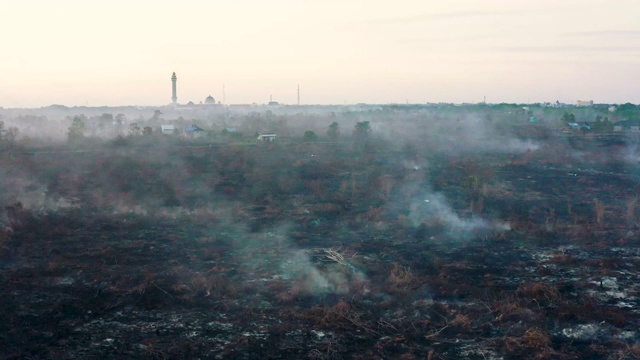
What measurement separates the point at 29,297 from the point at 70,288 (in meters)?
1.03

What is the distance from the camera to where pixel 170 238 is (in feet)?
65.1

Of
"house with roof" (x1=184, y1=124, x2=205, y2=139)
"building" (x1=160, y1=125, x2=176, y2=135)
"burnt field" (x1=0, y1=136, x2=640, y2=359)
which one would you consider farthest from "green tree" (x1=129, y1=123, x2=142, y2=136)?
"burnt field" (x1=0, y1=136, x2=640, y2=359)

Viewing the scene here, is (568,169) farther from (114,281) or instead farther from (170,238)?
(114,281)

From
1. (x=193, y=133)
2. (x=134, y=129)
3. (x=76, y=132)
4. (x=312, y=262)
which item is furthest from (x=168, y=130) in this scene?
(x=312, y=262)

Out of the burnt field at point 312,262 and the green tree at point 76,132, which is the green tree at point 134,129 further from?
the burnt field at point 312,262

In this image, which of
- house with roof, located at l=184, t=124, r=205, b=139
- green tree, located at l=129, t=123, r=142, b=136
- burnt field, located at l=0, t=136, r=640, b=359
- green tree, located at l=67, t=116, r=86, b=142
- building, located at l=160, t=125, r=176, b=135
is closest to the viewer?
burnt field, located at l=0, t=136, r=640, b=359

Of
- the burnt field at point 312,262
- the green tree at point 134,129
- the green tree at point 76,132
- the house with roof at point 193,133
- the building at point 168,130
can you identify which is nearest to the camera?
the burnt field at point 312,262

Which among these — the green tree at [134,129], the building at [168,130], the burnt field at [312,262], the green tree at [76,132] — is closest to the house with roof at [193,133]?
the building at [168,130]

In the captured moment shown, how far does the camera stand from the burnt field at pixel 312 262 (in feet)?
38.0

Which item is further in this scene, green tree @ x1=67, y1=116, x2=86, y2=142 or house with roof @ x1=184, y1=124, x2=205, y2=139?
house with roof @ x1=184, y1=124, x2=205, y2=139

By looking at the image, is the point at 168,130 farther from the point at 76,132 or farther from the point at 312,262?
the point at 312,262

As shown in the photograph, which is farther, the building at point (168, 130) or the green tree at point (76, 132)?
the building at point (168, 130)

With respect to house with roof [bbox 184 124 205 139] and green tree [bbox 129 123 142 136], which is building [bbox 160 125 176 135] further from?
green tree [bbox 129 123 142 136]

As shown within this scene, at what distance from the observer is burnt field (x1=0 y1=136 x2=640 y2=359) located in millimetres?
11578
